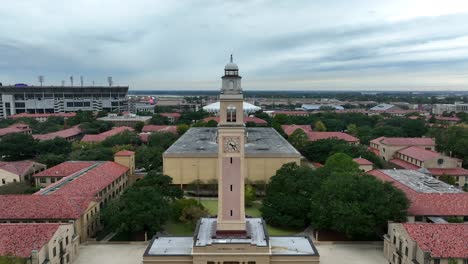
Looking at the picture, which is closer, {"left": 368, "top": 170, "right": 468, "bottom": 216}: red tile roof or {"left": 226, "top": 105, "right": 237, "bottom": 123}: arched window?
{"left": 226, "top": 105, "right": 237, "bottom": 123}: arched window

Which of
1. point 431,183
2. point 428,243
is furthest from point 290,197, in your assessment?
point 431,183

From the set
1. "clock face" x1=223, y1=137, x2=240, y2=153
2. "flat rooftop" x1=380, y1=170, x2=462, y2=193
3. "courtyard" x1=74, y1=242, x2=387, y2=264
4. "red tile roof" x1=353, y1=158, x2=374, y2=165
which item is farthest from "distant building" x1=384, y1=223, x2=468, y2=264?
"red tile roof" x1=353, y1=158, x2=374, y2=165

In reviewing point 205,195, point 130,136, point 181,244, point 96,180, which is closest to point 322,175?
point 205,195

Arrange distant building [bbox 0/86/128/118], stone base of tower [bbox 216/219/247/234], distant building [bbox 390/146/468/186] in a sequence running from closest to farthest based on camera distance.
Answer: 1. stone base of tower [bbox 216/219/247/234]
2. distant building [bbox 390/146/468/186]
3. distant building [bbox 0/86/128/118]

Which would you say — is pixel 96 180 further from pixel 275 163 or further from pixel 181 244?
pixel 275 163

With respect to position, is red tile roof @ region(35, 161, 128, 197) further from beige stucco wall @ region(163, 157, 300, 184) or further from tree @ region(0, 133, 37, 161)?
tree @ region(0, 133, 37, 161)

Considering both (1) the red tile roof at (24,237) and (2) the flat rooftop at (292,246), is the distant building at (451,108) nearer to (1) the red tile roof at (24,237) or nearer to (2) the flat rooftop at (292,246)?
(2) the flat rooftop at (292,246)

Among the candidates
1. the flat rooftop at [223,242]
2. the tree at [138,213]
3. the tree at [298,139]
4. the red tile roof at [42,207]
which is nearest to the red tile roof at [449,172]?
the tree at [298,139]
